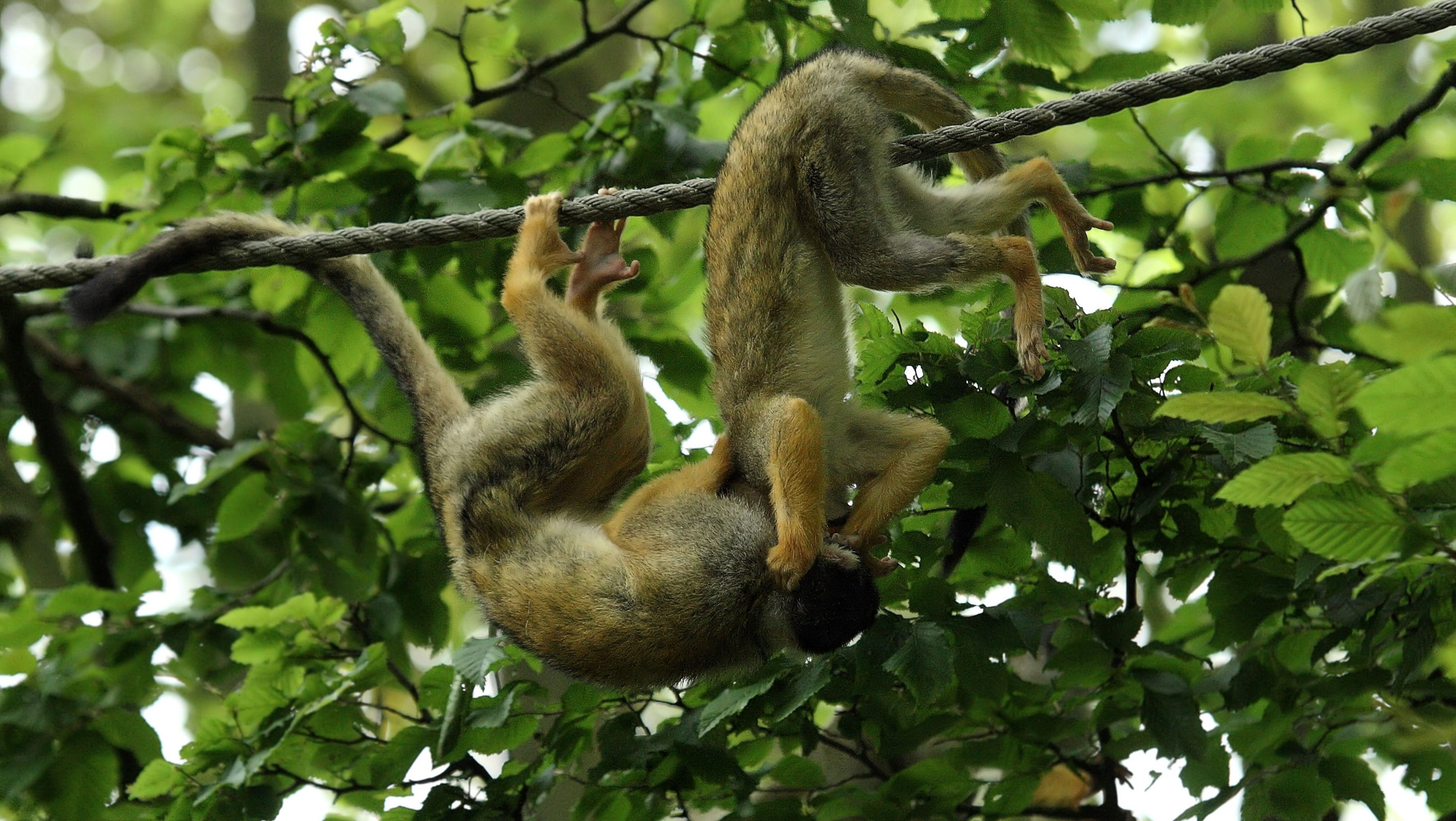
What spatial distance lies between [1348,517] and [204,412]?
853 centimetres

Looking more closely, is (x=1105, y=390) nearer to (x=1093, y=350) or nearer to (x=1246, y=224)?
(x=1093, y=350)

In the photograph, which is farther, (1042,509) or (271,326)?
(271,326)

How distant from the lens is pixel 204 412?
30.7 feet

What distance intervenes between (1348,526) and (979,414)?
1.93m

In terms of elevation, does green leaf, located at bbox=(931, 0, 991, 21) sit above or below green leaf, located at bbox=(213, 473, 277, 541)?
above

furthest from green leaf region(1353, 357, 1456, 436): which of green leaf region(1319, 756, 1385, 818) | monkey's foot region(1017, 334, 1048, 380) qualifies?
green leaf region(1319, 756, 1385, 818)

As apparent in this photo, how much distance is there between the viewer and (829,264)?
5.59 metres

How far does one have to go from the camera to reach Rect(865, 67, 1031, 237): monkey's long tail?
19.1ft

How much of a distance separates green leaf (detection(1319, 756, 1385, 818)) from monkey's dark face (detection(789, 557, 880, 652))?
1951 mm

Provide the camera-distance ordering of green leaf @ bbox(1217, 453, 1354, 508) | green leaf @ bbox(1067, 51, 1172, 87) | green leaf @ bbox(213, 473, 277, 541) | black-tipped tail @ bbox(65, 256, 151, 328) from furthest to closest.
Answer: green leaf @ bbox(213, 473, 277, 541)
green leaf @ bbox(1067, 51, 1172, 87)
black-tipped tail @ bbox(65, 256, 151, 328)
green leaf @ bbox(1217, 453, 1354, 508)

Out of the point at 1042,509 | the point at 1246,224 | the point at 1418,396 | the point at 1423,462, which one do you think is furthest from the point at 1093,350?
the point at 1246,224

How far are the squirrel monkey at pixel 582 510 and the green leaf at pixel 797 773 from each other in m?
0.51

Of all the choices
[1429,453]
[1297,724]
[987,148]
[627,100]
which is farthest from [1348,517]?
[627,100]

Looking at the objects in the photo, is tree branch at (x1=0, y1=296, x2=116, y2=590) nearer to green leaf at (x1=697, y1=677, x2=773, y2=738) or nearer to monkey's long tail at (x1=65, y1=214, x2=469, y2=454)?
monkey's long tail at (x1=65, y1=214, x2=469, y2=454)
